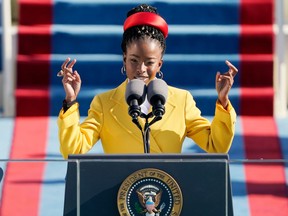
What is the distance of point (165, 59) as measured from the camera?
25.4ft

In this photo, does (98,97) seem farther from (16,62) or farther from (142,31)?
(16,62)

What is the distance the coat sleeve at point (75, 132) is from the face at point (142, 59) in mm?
234

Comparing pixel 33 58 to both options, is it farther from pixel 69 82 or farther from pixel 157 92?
pixel 157 92

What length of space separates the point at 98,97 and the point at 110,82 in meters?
3.22

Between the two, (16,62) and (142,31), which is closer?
(142,31)

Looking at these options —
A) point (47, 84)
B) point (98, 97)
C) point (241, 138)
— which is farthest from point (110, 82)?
point (98, 97)

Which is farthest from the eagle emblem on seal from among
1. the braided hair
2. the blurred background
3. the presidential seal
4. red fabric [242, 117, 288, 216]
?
the blurred background

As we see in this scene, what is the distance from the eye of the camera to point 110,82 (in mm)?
Answer: 7730

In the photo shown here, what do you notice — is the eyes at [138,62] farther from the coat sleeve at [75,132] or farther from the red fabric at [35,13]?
the red fabric at [35,13]

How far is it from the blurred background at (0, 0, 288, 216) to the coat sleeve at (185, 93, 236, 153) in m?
2.64

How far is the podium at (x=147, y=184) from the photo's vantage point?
12.8ft

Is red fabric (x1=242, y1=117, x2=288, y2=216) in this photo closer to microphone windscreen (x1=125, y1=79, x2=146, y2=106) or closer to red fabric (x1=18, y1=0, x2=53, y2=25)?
microphone windscreen (x1=125, y1=79, x2=146, y2=106)

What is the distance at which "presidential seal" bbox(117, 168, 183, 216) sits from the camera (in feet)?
12.8

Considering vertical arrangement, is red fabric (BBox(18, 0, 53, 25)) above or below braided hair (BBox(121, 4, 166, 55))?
above
